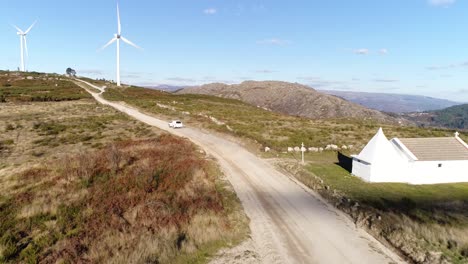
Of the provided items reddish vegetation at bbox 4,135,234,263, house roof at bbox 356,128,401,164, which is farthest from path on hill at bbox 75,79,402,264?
house roof at bbox 356,128,401,164

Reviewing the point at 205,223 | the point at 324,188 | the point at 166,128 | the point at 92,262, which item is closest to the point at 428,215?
the point at 324,188

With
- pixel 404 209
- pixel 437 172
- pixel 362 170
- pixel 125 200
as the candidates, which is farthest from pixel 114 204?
pixel 437 172

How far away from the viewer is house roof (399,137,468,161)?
2838 cm

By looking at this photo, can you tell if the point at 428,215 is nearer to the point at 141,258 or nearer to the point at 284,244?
the point at 284,244

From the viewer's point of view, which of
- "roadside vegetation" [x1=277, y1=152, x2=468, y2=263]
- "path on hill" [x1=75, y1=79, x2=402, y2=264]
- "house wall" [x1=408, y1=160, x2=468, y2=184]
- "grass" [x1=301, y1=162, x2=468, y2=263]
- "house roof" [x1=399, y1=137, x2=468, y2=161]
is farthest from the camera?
"house roof" [x1=399, y1=137, x2=468, y2=161]

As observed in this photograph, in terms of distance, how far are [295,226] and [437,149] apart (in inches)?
762

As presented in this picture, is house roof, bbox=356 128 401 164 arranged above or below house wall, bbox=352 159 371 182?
above

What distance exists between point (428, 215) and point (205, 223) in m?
14.1

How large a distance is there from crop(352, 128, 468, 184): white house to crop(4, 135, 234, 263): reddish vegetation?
14.0 m

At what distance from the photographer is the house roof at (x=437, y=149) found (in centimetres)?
2838

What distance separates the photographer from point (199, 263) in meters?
13.9

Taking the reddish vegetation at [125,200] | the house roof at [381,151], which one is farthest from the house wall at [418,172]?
the reddish vegetation at [125,200]

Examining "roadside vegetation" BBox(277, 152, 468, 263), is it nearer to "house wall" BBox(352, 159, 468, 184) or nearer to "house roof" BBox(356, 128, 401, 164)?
"house wall" BBox(352, 159, 468, 184)

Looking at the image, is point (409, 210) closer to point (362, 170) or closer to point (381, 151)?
point (381, 151)
